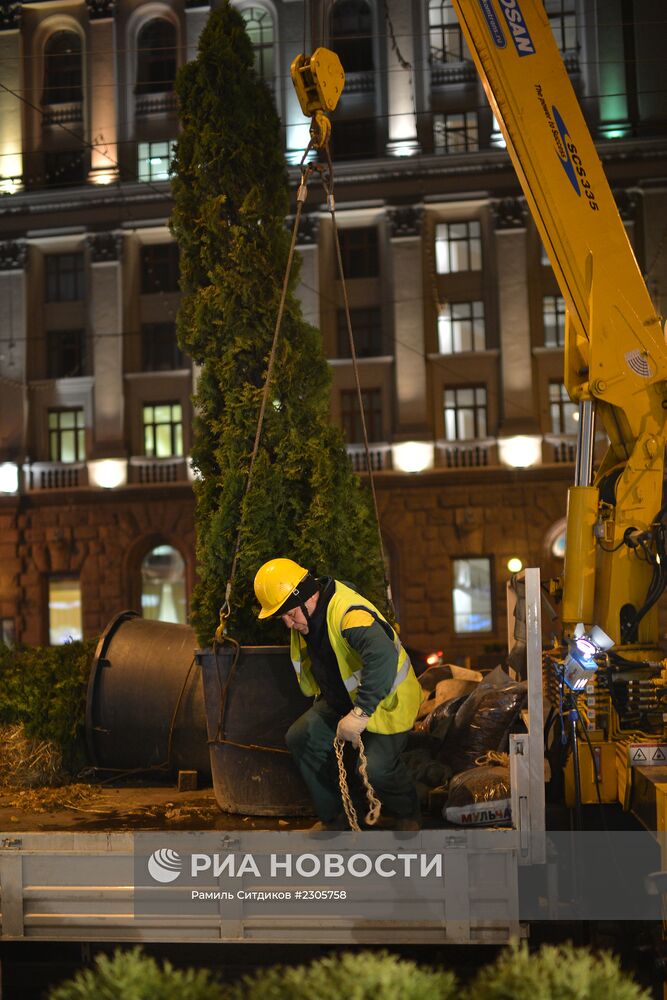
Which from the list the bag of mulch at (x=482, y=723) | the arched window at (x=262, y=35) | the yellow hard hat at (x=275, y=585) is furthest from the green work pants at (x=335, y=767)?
the arched window at (x=262, y=35)

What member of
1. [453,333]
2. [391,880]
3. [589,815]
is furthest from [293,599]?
[453,333]

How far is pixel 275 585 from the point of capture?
608cm

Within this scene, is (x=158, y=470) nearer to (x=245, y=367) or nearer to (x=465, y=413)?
(x=465, y=413)

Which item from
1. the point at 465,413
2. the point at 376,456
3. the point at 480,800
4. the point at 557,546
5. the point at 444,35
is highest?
the point at 444,35

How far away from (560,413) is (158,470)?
11325 millimetres

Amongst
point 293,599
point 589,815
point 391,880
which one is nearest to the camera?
point 391,880

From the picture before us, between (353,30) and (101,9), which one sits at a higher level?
(101,9)

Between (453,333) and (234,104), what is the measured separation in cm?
2574

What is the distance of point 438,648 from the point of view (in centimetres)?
3095

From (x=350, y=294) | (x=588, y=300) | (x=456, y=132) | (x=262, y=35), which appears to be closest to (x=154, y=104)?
(x=262, y=35)

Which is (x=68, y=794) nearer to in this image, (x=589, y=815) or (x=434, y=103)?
(x=589, y=815)

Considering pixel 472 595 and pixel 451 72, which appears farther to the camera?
pixel 451 72

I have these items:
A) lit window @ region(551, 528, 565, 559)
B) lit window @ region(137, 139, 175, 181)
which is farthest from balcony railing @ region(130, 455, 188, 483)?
lit window @ region(551, 528, 565, 559)

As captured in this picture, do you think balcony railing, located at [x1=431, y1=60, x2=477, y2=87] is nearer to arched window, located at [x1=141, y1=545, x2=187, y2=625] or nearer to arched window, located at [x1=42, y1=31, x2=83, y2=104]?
arched window, located at [x1=42, y1=31, x2=83, y2=104]
